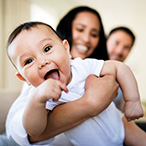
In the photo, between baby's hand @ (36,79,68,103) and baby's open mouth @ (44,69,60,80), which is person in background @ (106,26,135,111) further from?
baby's hand @ (36,79,68,103)

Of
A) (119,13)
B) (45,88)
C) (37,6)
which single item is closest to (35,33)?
(45,88)

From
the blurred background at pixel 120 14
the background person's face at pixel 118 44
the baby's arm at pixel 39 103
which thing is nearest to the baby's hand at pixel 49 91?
the baby's arm at pixel 39 103

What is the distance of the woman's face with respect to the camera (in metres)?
1.47

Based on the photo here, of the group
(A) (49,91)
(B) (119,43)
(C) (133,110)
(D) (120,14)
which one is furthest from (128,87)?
(D) (120,14)

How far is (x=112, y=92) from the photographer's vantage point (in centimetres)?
83

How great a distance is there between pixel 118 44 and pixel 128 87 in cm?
143

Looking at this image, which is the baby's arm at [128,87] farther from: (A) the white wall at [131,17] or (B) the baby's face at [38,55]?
(A) the white wall at [131,17]

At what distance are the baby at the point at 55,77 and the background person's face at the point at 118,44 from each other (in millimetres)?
1323

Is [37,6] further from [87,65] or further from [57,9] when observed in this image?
[87,65]

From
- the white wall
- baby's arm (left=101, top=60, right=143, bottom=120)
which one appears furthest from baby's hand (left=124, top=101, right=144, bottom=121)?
the white wall

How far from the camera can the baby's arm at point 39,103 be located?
0.59m

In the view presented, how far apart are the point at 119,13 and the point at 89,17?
14.2ft

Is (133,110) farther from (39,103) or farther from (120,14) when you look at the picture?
(120,14)

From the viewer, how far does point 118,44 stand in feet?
7.11
